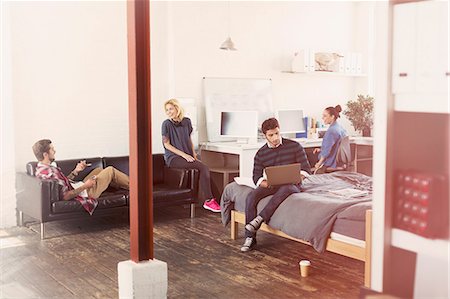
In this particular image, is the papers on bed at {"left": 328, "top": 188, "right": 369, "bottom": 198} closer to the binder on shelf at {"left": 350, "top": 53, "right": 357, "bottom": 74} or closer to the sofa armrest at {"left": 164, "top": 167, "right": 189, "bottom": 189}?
the sofa armrest at {"left": 164, "top": 167, "right": 189, "bottom": 189}

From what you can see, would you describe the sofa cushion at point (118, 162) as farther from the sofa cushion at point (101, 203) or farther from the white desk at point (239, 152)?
the white desk at point (239, 152)

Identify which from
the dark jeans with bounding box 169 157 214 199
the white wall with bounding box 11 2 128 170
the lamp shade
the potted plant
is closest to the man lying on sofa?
the white wall with bounding box 11 2 128 170

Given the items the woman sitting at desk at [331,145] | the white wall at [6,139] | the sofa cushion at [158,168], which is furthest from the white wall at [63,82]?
the woman sitting at desk at [331,145]

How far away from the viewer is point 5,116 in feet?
20.6

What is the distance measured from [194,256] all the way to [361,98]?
455 cm

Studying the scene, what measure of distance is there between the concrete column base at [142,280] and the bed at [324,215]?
128 centimetres

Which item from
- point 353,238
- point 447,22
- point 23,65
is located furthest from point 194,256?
point 447,22

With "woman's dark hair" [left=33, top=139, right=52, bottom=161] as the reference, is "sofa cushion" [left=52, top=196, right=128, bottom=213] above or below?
below

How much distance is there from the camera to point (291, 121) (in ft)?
26.7

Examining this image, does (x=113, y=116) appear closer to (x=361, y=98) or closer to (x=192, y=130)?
(x=192, y=130)

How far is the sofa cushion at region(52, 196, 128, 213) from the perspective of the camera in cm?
583

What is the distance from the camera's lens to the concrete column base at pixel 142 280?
3748 mm

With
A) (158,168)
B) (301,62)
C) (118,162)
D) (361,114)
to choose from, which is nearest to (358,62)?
(361,114)

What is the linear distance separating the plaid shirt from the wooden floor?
0.28 meters
